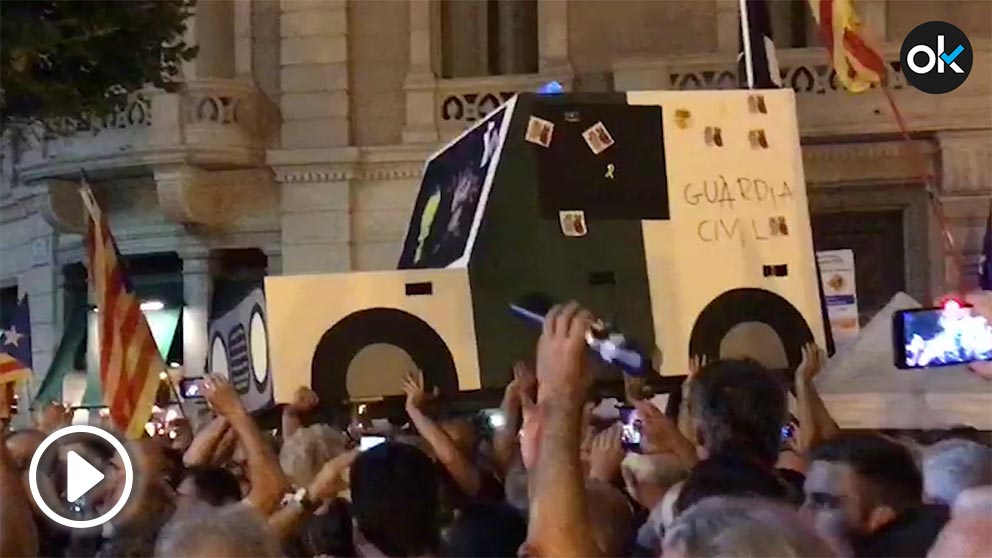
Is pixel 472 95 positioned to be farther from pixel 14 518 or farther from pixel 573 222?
pixel 14 518

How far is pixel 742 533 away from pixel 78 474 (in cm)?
132

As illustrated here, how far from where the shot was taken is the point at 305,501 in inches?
155

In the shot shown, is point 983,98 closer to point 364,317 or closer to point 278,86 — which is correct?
point 278,86

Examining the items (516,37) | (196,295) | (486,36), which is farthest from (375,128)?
(196,295)

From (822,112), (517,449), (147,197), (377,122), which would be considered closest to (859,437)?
(517,449)

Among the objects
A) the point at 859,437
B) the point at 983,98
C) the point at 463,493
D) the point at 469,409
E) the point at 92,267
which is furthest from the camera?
the point at 983,98

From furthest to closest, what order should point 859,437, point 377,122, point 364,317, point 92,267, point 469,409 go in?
point 377,122, point 92,267, point 469,409, point 364,317, point 859,437

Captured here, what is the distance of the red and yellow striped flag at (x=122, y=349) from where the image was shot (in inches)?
235

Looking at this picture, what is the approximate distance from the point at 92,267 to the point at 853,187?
7.37m

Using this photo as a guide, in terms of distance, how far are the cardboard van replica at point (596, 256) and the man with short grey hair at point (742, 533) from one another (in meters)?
2.24

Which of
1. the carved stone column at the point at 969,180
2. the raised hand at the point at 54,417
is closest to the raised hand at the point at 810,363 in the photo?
the raised hand at the point at 54,417

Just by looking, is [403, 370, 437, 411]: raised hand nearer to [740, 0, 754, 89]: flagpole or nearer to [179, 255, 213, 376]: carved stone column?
[740, 0, 754, 89]: flagpole

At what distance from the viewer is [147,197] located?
555 inches

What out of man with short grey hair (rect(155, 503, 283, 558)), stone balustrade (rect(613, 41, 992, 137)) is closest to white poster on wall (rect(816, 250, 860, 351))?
stone balustrade (rect(613, 41, 992, 137))
